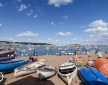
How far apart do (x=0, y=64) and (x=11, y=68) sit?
1528mm

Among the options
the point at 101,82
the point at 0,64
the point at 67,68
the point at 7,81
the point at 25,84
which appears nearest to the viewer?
the point at 101,82

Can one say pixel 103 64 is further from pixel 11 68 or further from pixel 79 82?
pixel 11 68

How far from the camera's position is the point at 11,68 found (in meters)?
15.1

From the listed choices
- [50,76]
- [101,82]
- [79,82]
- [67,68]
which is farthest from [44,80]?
[101,82]

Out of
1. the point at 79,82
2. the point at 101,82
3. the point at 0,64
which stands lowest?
the point at 79,82

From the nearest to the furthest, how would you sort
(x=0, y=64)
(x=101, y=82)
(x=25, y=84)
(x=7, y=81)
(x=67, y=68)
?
1. (x=101, y=82)
2. (x=25, y=84)
3. (x=7, y=81)
4. (x=67, y=68)
5. (x=0, y=64)

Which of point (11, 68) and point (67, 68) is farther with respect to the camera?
point (11, 68)

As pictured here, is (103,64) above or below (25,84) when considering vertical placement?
above

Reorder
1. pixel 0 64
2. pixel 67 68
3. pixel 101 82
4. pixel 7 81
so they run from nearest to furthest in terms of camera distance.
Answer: pixel 101 82 → pixel 7 81 → pixel 67 68 → pixel 0 64

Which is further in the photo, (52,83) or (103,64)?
(103,64)

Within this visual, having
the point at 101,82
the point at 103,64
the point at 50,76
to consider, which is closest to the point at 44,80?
the point at 50,76

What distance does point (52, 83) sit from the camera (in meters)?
11.9

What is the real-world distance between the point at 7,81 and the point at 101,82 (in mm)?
9446

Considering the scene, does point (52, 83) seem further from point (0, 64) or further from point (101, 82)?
point (0, 64)
